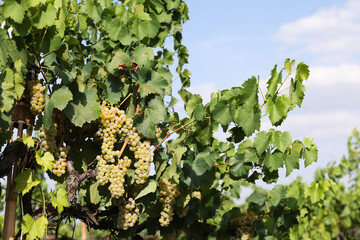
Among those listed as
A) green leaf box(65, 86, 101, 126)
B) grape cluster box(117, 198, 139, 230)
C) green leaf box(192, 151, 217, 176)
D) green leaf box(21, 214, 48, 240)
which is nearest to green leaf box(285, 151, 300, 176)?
green leaf box(192, 151, 217, 176)

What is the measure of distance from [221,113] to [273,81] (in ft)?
1.26

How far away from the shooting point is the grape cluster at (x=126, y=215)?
314cm

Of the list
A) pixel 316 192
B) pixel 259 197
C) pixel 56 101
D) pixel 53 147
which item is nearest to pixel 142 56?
pixel 56 101

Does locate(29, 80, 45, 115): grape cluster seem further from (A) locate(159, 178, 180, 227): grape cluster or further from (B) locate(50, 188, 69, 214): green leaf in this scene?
(A) locate(159, 178, 180, 227): grape cluster

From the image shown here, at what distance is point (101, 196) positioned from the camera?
133 inches

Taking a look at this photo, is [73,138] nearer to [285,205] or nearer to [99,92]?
[99,92]

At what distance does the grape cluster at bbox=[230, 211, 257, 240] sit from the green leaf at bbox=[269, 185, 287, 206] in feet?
0.64

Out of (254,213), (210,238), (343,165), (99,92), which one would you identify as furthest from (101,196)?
(343,165)

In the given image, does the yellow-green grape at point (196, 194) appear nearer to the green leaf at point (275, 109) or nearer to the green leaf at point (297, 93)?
the green leaf at point (275, 109)

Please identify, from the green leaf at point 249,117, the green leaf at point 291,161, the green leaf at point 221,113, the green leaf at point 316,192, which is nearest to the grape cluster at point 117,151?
the green leaf at point 221,113

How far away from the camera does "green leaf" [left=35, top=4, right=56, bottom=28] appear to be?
2.68m

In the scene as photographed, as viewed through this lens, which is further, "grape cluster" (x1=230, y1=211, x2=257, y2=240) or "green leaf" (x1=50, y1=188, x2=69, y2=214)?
"grape cluster" (x1=230, y1=211, x2=257, y2=240)

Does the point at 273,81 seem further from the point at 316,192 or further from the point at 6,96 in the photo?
the point at 6,96

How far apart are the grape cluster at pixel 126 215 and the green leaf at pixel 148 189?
0.07 m
